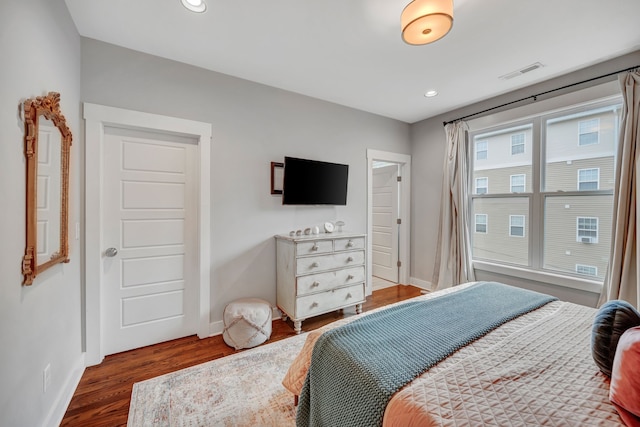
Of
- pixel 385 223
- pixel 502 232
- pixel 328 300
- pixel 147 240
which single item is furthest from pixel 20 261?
pixel 502 232

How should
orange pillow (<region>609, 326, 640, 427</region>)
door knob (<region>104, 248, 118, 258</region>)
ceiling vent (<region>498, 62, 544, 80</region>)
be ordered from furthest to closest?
ceiling vent (<region>498, 62, 544, 80</region>)
door knob (<region>104, 248, 118, 258</region>)
orange pillow (<region>609, 326, 640, 427</region>)

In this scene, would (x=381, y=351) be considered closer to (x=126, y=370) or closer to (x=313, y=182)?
(x=126, y=370)

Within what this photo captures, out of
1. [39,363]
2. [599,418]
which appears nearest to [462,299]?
[599,418]

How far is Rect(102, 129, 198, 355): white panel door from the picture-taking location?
2.21 meters

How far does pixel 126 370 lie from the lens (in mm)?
2023

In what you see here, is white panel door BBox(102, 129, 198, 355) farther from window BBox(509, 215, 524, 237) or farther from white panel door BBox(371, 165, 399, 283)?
window BBox(509, 215, 524, 237)

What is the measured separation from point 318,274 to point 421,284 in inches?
83.9

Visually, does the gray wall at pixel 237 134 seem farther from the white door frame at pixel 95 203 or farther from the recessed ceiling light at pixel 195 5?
the recessed ceiling light at pixel 195 5

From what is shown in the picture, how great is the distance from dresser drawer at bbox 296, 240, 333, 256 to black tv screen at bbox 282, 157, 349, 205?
1.88 ft

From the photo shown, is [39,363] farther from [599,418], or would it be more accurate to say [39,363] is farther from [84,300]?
[599,418]

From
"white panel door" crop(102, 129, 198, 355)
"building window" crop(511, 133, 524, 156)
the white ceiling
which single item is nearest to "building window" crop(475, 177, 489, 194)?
"building window" crop(511, 133, 524, 156)

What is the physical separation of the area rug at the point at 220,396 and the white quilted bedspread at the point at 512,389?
1028 millimetres

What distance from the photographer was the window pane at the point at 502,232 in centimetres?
309

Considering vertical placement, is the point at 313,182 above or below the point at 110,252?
above
